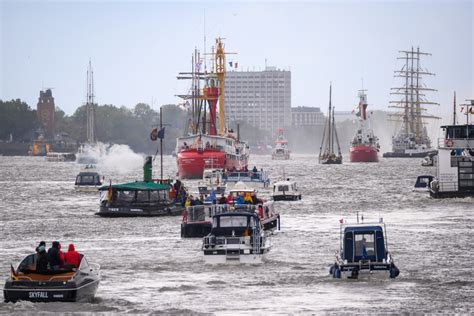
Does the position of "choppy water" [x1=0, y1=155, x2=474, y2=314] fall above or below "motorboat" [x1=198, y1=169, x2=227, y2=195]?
below

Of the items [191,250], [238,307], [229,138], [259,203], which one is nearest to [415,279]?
[238,307]

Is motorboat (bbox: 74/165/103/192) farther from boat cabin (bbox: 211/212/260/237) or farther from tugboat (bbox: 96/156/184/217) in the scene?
boat cabin (bbox: 211/212/260/237)

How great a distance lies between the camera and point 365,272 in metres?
47.6

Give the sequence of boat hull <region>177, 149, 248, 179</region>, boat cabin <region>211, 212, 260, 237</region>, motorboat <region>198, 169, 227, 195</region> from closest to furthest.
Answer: boat cabin <region>211, 212, 260, 237</region>, motorboat <region>198, 169, 227, 195</region>, boat hull <region>177, 149, 248, 179</region>

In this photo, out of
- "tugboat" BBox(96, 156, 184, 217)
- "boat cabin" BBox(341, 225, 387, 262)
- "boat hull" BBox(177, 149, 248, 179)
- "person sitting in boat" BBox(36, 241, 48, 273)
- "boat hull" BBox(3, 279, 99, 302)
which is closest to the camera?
"boat hull" BBox(3, 279, 99, 302)

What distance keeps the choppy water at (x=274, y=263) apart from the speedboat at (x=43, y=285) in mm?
339

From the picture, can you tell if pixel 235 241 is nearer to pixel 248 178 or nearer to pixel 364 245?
pixel 364 245

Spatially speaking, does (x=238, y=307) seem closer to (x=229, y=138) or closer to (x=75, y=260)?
(x=75, y=260)

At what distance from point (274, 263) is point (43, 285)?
16442 millimetres

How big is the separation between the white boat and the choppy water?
130 centimetres

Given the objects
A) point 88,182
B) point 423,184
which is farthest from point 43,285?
point 88,182

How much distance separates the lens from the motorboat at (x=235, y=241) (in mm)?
53125

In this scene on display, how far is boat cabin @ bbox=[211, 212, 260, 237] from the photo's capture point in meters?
55.7

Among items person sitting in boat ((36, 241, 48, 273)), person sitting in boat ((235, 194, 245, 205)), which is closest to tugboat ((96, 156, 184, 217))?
person sitting in boat ((235, 194, 245, 205))
